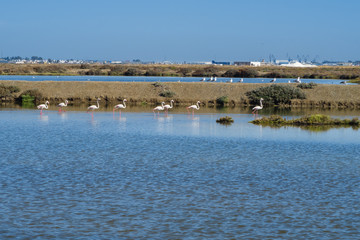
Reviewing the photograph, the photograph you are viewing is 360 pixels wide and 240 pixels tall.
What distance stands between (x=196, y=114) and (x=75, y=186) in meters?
27.7

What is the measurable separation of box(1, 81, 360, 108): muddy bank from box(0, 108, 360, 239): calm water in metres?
26.1

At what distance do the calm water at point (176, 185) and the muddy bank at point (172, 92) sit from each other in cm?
2613

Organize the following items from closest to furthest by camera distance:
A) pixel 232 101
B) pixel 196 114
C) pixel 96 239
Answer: pixel 96 239
pixel 196 114
pixel 232 101

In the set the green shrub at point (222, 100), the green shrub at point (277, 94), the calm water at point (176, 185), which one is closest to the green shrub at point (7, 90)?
the green shrub at point (222, 100)

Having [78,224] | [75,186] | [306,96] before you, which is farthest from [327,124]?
[78,224]

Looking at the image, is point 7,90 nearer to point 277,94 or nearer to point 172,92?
point 172,92

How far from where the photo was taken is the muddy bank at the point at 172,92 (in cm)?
5659

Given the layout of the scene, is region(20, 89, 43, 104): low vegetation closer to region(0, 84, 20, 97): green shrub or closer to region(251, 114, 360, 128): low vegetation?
region(0, 84, 20, 97): green shrub

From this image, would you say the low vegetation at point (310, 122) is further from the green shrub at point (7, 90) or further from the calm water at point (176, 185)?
the green shrub at point (7, 90)

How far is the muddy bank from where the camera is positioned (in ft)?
186

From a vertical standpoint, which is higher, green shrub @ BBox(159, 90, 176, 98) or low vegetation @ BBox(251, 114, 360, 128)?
green shrub @ BBox(159, 90, 176, 98)

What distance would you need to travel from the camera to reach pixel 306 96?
Result: 189 ft

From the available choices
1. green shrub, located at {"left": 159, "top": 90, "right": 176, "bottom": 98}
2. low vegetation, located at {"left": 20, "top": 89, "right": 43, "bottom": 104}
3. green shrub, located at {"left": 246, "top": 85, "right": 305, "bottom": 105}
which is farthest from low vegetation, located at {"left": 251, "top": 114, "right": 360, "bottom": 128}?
low vegetation, located at {"left": 20, "top": 89, "right": 43, "bottom": 104}

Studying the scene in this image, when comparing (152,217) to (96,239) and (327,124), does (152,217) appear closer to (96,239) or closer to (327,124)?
(96,239)
